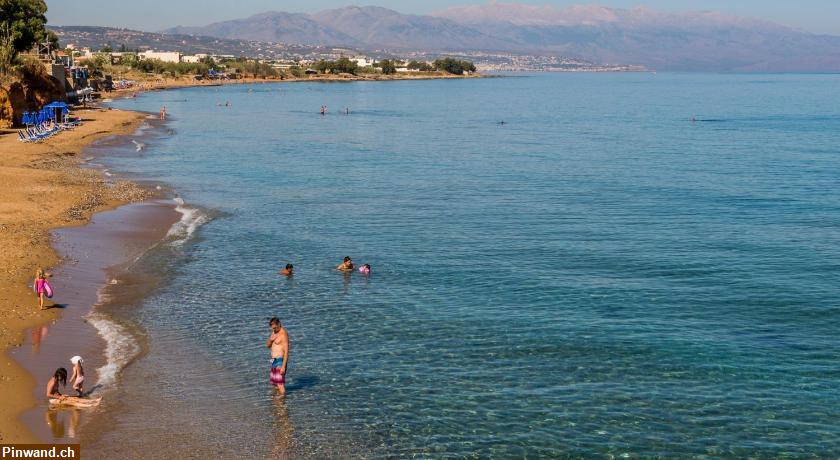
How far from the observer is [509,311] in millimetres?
28531

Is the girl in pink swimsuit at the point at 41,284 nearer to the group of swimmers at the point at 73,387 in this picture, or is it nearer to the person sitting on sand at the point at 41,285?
the person sitting on sand at the point at 41,285

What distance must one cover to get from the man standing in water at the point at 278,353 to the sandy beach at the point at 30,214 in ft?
18.8

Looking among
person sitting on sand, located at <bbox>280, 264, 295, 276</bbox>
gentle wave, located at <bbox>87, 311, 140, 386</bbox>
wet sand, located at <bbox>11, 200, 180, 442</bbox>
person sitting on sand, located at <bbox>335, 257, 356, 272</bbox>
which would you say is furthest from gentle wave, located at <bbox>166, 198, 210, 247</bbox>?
gentle wave, located at <bbox>87, 311, 140, 386</bbox>

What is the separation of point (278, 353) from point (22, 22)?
10745cm

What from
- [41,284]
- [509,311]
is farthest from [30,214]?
[509,311]

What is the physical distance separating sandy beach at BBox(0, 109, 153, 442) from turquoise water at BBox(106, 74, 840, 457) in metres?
3.03

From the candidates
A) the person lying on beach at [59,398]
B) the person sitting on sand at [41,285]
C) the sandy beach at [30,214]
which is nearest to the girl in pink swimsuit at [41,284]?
the person sitting on sand at [41,285]

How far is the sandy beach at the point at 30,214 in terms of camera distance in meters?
20.5

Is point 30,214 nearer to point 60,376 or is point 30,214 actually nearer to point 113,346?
point 113,346

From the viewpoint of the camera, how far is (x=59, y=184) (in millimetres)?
49688

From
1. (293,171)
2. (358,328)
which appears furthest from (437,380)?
(293,171)

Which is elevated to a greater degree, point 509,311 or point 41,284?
point 41,284

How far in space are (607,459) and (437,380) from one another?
5.72 meters

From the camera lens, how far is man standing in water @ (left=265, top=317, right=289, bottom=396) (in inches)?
824
